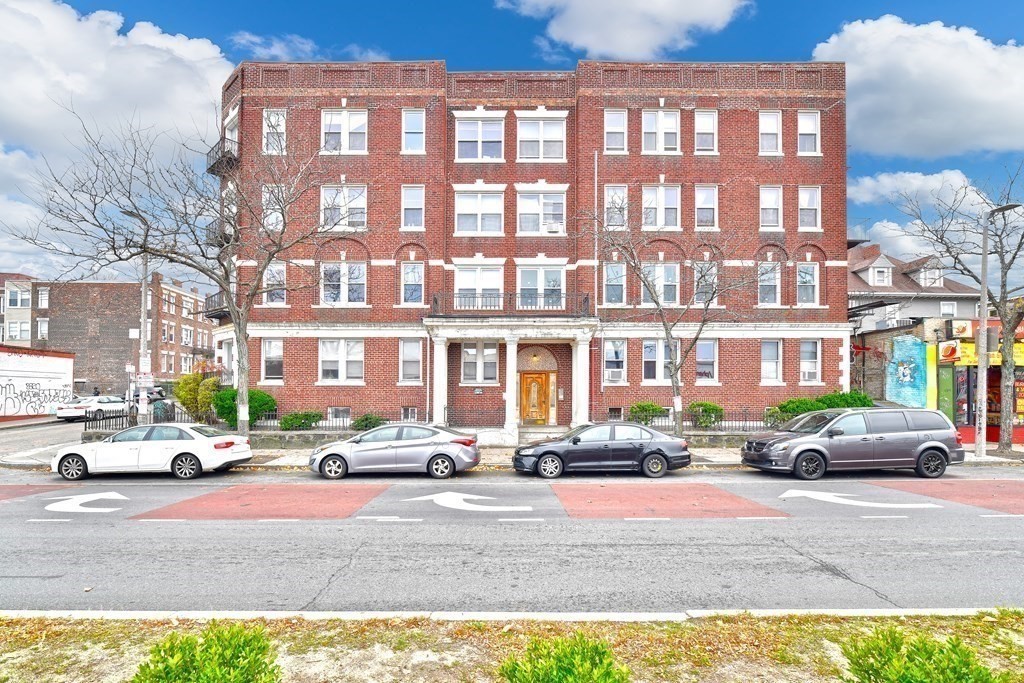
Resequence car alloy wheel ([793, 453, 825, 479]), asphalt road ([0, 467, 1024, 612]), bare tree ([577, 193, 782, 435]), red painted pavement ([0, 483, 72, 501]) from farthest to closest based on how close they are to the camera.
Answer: bare tree ([577, 193, 782, 435]) → car alloy wheel ([793, 453, 825, 479]) → red painted pavement ([0, 483, 72, 501]) → asphalt road ([0, 467, 1024, 612])

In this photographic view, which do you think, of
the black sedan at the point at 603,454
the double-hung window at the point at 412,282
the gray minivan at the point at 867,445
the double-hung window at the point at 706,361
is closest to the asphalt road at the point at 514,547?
the gray minivan at the point at 867,445

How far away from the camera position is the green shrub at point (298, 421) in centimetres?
2303

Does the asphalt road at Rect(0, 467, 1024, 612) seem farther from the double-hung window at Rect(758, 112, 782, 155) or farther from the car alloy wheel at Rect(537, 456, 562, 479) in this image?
the double-hung window at Rect(758, 112, 782, 155)

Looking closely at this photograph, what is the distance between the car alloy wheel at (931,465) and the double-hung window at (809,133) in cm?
1575

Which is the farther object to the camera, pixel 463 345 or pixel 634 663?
pixel 463 345

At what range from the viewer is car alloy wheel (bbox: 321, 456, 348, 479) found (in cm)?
1532

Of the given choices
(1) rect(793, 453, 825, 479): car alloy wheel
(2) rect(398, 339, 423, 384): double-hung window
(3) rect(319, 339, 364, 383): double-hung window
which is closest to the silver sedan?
(1) rect(793, 453, 825, 479): car alloy wheel

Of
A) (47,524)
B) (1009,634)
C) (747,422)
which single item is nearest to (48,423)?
(47,524)

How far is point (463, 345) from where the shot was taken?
26.1m

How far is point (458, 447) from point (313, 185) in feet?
49.5

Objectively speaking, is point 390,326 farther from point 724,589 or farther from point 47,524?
point 724,589

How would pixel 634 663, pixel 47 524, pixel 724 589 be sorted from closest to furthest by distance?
pixel 634 663 → pixel 724 589 → pixel 47 524

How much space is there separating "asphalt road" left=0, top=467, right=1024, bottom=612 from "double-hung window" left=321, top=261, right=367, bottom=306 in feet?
43.1

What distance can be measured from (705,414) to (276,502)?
17.0 m
